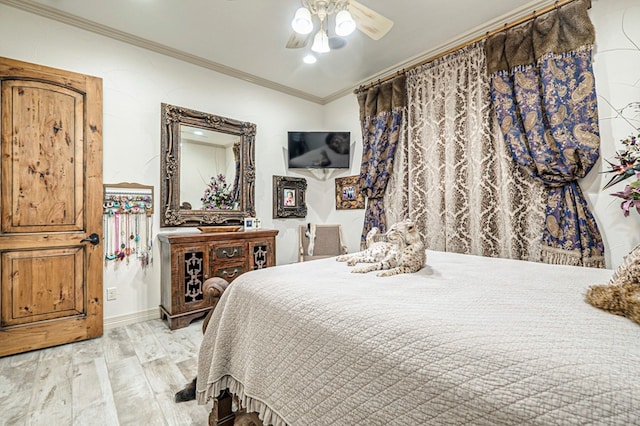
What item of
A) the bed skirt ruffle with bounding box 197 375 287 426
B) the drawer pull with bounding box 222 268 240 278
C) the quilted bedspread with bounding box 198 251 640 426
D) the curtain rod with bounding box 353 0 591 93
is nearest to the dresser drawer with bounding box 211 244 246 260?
the drawer pull with bounding box 222 268 240 278

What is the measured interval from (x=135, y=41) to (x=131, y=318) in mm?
2783

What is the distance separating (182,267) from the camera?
271 centimetres

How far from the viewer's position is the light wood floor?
150 centimetres

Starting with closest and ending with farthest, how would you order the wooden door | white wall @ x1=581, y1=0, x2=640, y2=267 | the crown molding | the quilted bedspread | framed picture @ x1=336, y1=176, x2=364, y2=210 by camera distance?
1. the quilted bedspread
2. white wall @ x1=581, y1=0, x2=640, y2=267
3. the wooden door
4. the crown molding
5. framed picture @ x1=336, y1=176, x2=364, y2=210

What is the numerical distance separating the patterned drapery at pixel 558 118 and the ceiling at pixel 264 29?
0.32 m

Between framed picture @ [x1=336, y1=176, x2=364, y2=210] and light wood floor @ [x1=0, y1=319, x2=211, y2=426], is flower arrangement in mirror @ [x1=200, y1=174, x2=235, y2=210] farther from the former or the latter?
framed picture @ [x1=336, y1=176, x2=364, y2=210]

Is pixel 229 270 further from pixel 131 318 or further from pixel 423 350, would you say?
pixel 423 350

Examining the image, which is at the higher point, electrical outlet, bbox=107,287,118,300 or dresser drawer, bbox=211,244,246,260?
dresser drawer, bbox=211,244,246,260

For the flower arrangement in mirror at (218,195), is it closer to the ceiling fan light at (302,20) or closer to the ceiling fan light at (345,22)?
the ceiling fan light at (302,20)

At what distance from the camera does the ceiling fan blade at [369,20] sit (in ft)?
5.94

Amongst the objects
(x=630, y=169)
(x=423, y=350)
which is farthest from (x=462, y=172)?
(x=423, y=350)

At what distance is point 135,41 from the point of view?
2.84 m

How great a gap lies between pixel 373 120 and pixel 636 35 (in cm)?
224

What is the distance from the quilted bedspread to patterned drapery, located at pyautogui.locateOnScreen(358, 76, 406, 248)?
2169 mm
